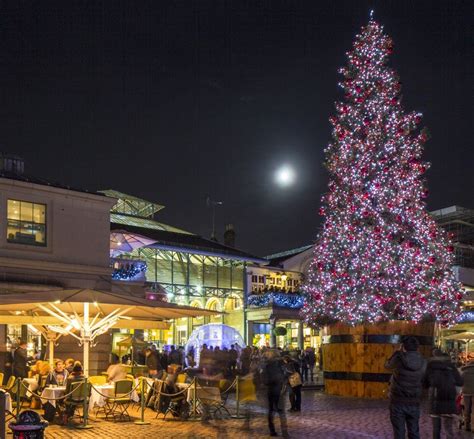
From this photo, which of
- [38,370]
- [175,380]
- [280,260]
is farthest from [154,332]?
[175,380]

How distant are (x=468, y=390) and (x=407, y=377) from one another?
468cm

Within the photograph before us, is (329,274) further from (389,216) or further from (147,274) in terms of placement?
(147,274)

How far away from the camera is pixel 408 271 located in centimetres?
2145

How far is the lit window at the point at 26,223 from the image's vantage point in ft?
76.1

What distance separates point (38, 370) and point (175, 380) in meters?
4.49

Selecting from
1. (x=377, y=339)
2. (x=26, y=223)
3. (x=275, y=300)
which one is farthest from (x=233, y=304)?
(x=377, y=339)

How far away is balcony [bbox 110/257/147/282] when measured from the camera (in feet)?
97.2

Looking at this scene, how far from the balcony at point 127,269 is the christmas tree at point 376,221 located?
9.53 metres

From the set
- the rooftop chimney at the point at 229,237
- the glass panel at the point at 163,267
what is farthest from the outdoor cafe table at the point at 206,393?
the rooftop chimney at the point at 229,237

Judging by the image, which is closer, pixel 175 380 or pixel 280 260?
pixel 175 380

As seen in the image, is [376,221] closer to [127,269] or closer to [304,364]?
[304,364]

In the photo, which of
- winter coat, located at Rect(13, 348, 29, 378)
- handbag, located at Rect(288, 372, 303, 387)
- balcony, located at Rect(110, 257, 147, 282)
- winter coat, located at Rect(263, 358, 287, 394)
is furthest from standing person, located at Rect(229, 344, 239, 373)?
winter coat, located at Rect(263, 358, 287, 394)

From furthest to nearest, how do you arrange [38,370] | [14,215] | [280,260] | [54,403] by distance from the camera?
1. [280,260]
2. [14,215]
3. [38,370]
4. [54,403]

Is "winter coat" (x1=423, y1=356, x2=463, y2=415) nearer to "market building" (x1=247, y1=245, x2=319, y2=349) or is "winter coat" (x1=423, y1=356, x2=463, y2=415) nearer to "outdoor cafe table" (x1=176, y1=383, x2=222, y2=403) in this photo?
"outdoor cafe table" (x1=176, y1=383, x2=222, y2=403)
